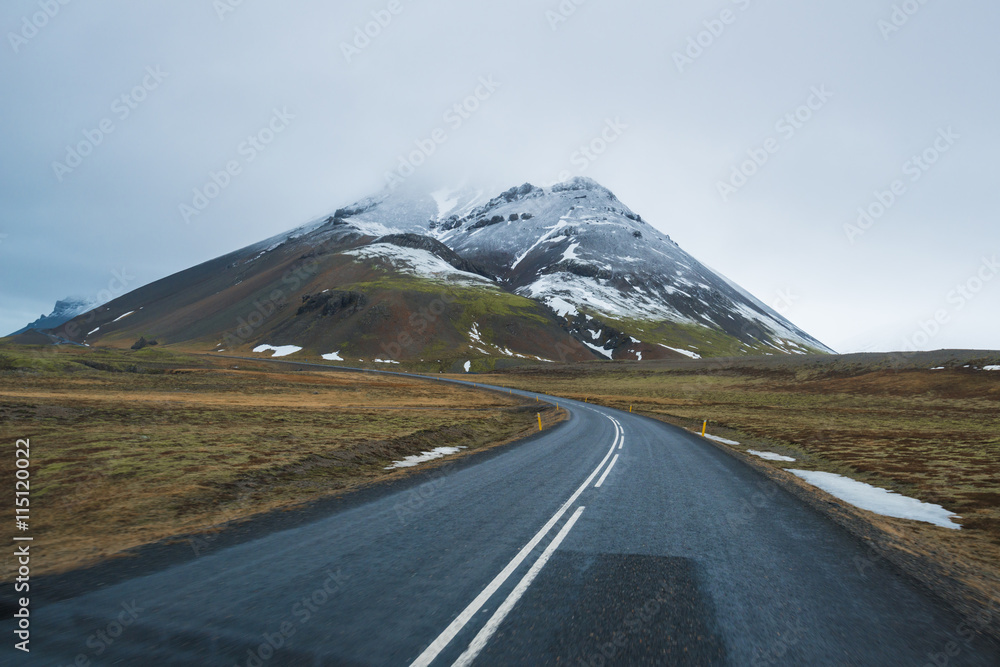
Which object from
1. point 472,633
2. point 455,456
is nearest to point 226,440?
point 455,456

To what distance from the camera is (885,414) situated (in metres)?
42.0

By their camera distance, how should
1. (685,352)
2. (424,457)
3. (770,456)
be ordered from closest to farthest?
(424,457) < (770,456) < (685,352)

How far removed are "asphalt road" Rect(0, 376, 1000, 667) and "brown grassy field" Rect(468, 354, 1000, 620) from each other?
2178 millimetres

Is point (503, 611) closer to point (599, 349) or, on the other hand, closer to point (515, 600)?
point (515, 600)

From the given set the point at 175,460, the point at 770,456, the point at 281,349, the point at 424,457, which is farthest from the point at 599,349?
the point at 175,460

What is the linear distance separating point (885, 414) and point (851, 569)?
4694 centimetres

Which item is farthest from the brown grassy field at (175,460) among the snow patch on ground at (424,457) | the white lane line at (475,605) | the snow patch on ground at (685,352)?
the snow patch on ground at (685,352)

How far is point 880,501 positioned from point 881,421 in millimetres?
31190

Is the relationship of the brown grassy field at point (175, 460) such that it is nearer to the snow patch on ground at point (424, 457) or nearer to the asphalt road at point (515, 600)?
the snow patch on ground at point (424, 457)

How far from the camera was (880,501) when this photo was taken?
39.2 feet

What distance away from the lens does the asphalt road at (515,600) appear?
4.15 metres

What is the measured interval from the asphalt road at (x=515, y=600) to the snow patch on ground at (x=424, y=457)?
583cm

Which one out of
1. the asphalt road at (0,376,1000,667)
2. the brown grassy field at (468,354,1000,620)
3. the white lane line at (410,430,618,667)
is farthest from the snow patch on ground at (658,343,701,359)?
the white lane line at (410,430,618,667)

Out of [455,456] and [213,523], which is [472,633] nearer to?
[213,523]
